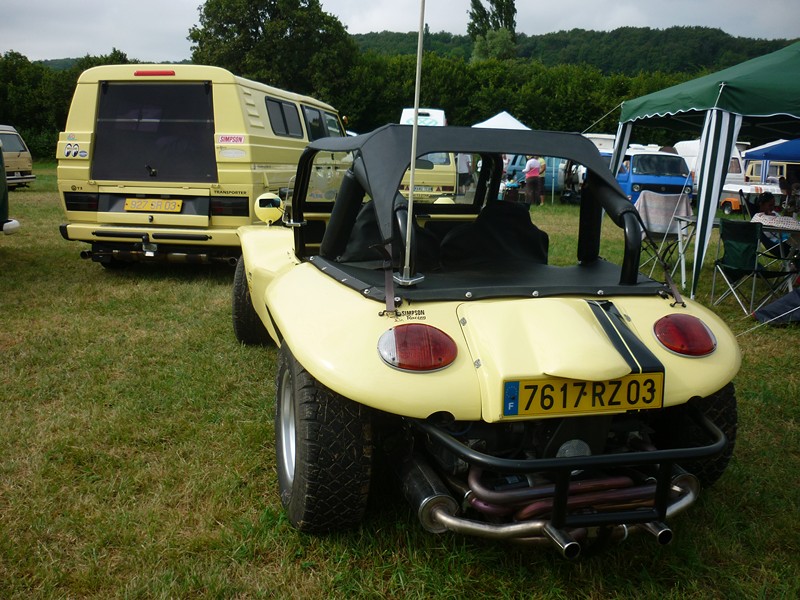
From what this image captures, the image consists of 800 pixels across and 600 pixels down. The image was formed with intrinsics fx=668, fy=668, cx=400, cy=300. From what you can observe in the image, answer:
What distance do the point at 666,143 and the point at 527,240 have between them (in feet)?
97.2

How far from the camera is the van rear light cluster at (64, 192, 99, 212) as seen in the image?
6.84m

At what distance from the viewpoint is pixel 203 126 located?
6871 millimetres

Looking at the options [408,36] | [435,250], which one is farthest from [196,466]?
[408,36]

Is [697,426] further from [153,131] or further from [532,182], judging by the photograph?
[532,182]

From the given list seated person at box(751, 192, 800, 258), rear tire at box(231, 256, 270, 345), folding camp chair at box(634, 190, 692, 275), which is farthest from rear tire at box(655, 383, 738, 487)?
folding camp chair at box(634, 190, 692, 275)

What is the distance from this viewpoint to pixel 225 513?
2.71m

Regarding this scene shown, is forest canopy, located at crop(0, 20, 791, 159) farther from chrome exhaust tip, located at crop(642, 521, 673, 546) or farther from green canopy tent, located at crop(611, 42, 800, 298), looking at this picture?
chrome exhaust tip, located at crop(642, 521, 673, 546)

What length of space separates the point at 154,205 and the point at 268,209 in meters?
3.23

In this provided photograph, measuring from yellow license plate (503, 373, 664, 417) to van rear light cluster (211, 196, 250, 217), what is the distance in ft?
17.0

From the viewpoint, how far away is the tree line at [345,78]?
29.7 m

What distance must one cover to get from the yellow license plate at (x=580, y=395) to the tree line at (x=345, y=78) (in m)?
25.4

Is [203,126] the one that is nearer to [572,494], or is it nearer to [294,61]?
[572,494]

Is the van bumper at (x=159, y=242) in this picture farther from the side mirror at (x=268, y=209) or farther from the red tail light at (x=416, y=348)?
the red tail light at (x=416, y=348)

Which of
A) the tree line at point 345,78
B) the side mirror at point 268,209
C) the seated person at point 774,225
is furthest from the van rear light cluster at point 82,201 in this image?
the tree line at point 345,78
